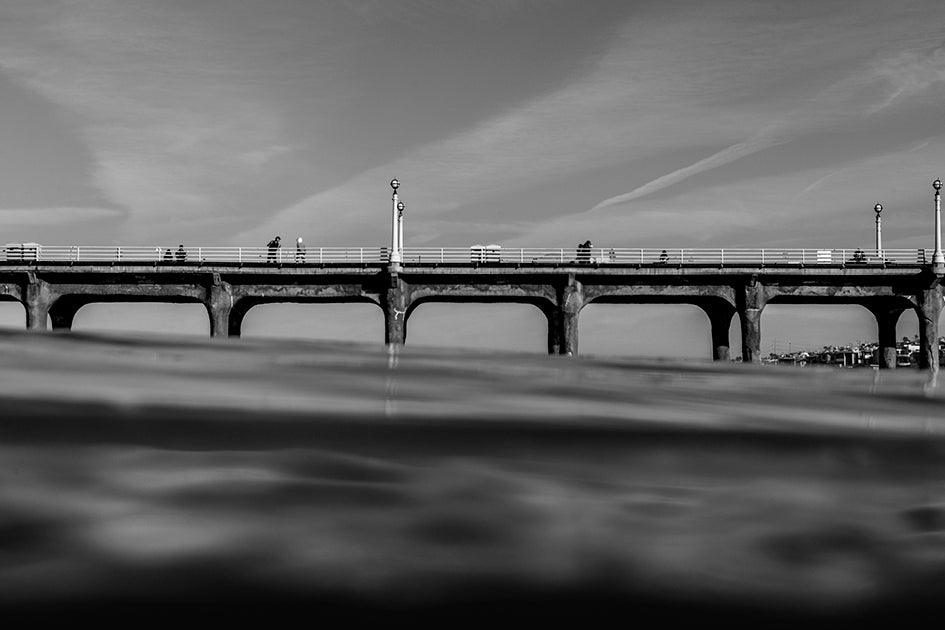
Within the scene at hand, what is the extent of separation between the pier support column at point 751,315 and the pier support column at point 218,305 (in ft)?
73.2

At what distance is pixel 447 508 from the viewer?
1247 millimetres

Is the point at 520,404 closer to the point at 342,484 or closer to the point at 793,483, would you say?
the point at 793,483

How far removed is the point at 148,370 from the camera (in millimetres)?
2451

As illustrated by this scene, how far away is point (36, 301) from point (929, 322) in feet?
126

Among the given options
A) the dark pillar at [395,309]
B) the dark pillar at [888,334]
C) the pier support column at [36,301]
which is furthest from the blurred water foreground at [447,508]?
the dark pillar at [888,334]

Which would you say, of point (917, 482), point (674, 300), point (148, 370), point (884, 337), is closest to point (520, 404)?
point (917, 482)

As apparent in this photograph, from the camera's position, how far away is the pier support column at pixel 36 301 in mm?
36188

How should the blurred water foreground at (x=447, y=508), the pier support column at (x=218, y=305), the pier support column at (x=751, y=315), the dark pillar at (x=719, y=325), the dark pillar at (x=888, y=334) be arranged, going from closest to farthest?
the blurred water foreground at (x=447, y=508), the pier support column at (x=218, y=305), the pier support column at (x=751, y=315), the dark pillar at (x=719, y=325), the dark pillar at (x=888, y=334)

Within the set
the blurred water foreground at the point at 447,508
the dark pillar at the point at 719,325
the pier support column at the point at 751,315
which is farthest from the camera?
the dark pillar at the point at 719,325

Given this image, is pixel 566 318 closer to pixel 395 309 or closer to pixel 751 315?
pixel 395 309

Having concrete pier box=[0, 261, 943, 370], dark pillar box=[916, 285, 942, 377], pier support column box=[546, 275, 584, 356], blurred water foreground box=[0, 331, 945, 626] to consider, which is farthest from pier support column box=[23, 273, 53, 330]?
blurred water foreground box=[0, 331, 945, 626]

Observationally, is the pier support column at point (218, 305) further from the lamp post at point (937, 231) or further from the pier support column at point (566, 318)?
the lamp post at point (937, 231)

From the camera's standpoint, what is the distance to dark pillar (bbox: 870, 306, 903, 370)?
42.0m

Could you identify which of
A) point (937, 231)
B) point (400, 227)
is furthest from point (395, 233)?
point (937, 231)
